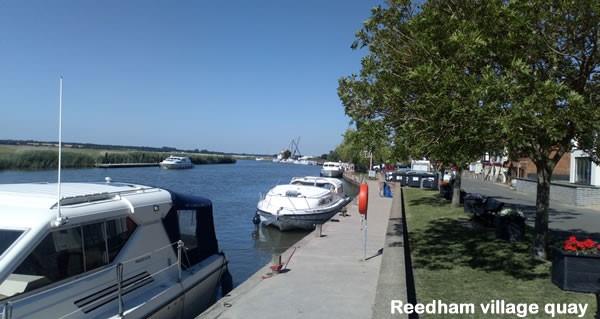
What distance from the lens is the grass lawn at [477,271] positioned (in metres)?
8.16

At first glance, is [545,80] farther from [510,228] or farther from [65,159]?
[65,159]

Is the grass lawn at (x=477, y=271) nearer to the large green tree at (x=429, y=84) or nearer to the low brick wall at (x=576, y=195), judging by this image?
the large green tree at (x=429, y=84)

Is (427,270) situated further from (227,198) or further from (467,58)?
(227,198)

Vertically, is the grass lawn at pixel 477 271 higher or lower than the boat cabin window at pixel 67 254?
lower

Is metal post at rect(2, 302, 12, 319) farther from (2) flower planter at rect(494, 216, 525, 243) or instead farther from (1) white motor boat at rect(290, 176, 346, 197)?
(1) white motor boat at rect(290, 176, 346, 197)

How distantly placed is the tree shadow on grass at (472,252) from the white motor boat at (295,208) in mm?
8772

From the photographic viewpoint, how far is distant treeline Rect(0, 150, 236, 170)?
85.2m

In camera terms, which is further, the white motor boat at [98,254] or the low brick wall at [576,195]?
the low brick wall at [576,195]

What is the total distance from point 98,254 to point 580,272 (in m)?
6.79

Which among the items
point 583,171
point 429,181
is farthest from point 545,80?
point 429,181

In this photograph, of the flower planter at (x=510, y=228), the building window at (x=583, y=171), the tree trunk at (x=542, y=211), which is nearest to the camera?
the tree trunk at (x=542, y=211)

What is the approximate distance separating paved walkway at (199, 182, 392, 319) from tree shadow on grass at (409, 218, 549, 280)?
50.7 inches

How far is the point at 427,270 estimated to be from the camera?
1031cm

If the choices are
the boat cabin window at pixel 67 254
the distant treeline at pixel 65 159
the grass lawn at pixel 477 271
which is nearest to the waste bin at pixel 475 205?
the grass lawn at pixel 477 271
